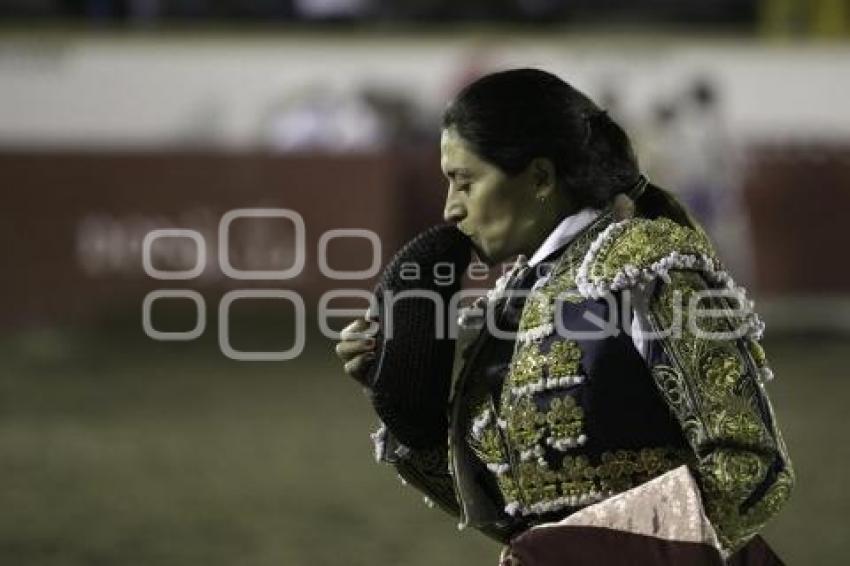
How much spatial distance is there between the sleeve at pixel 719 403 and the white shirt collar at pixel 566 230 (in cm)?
19

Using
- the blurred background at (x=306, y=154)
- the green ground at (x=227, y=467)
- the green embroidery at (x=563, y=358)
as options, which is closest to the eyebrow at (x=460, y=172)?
the green embroidery at (x=563, y=358)

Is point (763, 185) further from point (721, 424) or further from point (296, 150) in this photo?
point (721, 424)

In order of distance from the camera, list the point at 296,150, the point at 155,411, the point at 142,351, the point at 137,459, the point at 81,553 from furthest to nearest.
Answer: the point at 296,150
the point at 142,351
the point at 155,411
the point at 137,459
the point at 81,553

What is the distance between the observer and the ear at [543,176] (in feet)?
7.05

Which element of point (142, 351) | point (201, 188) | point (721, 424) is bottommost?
point (142, 351)

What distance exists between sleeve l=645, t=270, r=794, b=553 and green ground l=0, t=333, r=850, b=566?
11.4 ft

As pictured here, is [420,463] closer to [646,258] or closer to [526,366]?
[526,366]

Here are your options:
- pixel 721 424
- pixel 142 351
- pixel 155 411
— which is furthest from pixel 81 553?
pixel 142 351

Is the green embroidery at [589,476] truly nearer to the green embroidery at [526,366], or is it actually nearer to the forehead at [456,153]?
the green embroidery at [526,366]

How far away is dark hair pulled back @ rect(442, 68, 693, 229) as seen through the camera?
213cm

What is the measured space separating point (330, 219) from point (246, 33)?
69.8 inches

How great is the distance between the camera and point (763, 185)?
1247 centimetres

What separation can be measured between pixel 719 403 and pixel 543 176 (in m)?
0.38

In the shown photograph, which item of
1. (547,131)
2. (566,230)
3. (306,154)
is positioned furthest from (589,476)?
(306,154)
